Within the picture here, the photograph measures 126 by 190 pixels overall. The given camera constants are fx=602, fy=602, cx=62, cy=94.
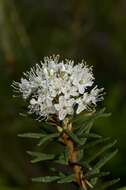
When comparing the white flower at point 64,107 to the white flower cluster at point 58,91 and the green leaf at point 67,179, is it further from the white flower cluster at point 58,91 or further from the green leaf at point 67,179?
the green leaf at point 67,179

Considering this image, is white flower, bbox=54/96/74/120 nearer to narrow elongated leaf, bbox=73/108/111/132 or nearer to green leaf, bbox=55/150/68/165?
narrow elongated leaf, bbox=73/108/111/132

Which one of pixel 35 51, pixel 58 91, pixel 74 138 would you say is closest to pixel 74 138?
pixel 74 138

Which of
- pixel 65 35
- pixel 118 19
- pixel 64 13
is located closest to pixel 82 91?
pixel 65 35

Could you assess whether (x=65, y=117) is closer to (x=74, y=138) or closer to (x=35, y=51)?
(x=74, y=138)

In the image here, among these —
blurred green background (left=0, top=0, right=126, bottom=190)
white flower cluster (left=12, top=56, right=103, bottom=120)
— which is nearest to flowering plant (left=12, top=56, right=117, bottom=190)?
white flower cluster (left=12, top=56, right=103, bottom=120)

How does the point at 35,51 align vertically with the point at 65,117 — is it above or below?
above

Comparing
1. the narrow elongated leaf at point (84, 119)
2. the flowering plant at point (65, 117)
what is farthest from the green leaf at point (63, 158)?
the narrow elongated leaf at point (84, 119)
